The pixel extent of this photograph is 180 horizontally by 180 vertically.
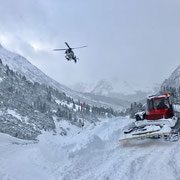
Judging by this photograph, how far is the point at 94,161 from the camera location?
8.47 meters

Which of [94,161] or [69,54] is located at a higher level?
[69,54]

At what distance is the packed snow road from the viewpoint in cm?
667

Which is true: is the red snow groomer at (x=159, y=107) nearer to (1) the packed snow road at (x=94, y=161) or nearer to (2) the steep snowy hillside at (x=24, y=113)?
(1) the packed snow road at (x=94, y=161)

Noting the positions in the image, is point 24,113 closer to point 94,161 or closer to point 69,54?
point 69,54

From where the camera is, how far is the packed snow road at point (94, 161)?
667cm

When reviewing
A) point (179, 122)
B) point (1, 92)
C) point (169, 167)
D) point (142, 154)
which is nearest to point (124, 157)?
point (142, 154)

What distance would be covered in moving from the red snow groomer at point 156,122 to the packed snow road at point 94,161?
0.53 metres

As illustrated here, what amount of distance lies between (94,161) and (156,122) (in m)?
5.23

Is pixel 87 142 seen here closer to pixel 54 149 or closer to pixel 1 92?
pixel 54 149

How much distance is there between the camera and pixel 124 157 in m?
8.44

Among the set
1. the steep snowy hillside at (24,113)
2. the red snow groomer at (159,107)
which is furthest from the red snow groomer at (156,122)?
the steep snowy hillside at (24,113)

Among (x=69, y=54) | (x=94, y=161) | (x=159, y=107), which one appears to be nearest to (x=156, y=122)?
(x=159, y=107)

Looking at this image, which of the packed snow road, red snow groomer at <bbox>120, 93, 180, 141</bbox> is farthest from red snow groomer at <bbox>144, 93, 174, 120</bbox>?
the packed snow road

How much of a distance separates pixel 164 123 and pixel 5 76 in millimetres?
129612
